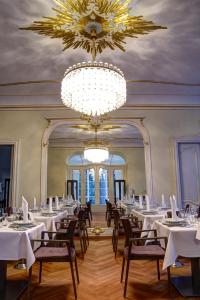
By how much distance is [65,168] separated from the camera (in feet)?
45.3

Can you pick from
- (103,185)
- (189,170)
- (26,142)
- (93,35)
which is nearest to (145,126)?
(189,170)

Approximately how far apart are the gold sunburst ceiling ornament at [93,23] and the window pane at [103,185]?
37.1 feet

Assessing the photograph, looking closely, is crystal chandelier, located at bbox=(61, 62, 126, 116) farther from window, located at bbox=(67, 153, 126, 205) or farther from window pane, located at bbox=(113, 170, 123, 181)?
window pane, located at bbox=(113, 170, 123, 181)

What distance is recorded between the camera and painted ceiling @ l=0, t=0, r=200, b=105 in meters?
3.65

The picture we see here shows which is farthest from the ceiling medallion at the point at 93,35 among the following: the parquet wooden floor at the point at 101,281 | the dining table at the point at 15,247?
the parquet wooden floor at the point at 101,281

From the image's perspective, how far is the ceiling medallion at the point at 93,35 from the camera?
3059 millimetres

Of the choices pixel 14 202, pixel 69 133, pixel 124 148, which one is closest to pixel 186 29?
pixel 14 202

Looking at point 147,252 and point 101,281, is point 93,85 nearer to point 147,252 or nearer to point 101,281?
point 147,252

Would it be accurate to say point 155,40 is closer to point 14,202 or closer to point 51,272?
point 51,272

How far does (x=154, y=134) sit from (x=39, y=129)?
309 cm

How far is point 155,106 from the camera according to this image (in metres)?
7.02

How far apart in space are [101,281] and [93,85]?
261 cm

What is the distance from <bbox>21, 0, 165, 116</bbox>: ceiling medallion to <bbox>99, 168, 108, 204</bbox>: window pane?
36.8ft

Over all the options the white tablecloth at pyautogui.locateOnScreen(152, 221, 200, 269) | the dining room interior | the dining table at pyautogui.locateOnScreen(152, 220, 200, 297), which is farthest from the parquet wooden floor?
the white tablecloth at pyautogui.locateOnScreen(152, 221, 200, 269)
